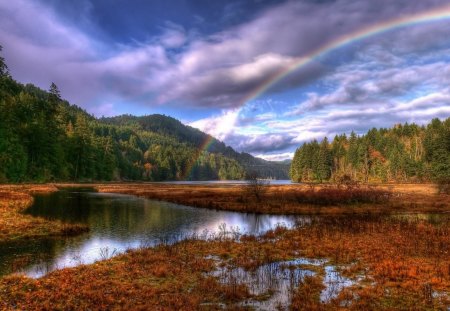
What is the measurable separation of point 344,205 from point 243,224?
21210 mm

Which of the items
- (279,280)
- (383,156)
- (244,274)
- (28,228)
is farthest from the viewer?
(383,156)

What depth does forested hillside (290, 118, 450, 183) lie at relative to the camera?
12013 cm

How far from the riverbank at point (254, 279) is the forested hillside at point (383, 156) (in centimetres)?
10093

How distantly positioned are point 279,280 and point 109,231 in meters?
19.5

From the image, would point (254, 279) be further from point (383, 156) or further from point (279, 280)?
point (383, 156)

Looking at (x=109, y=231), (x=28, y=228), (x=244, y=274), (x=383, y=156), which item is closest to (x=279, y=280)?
(x=244, y=274)

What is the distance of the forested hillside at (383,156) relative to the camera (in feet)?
394

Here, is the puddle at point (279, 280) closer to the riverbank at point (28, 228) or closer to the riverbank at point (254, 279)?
the riverbank at point (254, 279)

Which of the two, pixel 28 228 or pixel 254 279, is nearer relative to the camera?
pixel 254 279

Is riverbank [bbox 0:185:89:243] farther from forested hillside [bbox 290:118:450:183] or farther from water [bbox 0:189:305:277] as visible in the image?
forested hillside [bbox 290:118:450:183]

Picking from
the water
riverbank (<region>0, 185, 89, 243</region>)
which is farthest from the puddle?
riverbank (<region>0, 185, 89, 243</region>)

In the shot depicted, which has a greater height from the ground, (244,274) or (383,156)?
(383,156)

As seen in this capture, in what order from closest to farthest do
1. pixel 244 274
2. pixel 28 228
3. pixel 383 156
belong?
pixel 244 274, pixel 28 228, pixel 383 156

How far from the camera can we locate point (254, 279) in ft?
52.5
